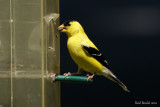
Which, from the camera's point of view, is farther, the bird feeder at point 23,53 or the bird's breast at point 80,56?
the bird's breast at point 80,56

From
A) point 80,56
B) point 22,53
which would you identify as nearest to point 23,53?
point 22,53

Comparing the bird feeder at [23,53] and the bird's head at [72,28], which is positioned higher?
the bird's head at [72,28]

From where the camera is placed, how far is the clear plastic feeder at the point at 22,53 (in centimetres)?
122

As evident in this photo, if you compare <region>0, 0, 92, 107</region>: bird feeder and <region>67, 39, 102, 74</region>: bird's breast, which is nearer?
<region>0, 0, 92, 107</region>: bird feeder

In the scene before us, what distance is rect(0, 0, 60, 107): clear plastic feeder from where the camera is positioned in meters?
1.22

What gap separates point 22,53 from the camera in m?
1.23

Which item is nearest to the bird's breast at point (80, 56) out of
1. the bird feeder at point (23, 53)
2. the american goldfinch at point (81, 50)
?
the american goldfinch at point (81, 50)

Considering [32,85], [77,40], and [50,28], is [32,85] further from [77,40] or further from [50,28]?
[77,40]

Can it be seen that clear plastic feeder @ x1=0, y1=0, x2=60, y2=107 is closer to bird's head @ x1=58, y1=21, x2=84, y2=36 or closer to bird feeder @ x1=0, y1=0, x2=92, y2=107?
bird feeder @ x1=0, y1=0, x2=92, y2=107

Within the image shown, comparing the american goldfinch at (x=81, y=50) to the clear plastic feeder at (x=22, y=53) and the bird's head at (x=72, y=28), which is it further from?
the clear plastic feeder at (x=22, y=53)

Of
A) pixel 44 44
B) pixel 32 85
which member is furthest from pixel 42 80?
pixel 44 44

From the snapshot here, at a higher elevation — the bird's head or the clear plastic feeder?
the bird's head

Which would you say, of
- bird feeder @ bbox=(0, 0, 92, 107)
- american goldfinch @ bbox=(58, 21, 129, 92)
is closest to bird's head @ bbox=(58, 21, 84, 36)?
american goldfinch @ bbox=(58, 21, 129, 92)

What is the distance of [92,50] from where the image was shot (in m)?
1.60
